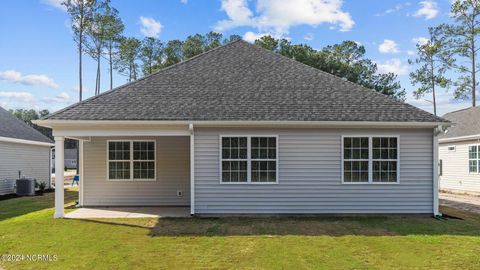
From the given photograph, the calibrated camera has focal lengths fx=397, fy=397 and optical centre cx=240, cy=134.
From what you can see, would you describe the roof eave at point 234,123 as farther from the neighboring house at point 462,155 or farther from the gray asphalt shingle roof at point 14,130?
the neighboring house at point 462,155

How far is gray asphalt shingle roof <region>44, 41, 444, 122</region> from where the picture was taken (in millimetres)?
10875

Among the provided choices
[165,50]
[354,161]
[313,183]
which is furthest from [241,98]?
[165,50]

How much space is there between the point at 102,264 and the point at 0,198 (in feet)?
40.9

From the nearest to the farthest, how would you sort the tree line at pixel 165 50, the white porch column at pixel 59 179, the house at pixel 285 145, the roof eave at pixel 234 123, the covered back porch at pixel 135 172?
1. the roof eave at pixel 234 123
2. the white porch column at pixel 59 179
3. the house at pixel 285 145
4. the covered back porch at pixel 135 172
5. the tree line at pixel 165 50

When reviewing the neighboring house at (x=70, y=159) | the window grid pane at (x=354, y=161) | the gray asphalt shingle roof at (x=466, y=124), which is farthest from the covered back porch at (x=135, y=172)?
the neighboring house at (x=70, y=159)

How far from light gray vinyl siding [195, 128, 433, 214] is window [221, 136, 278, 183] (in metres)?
0.17

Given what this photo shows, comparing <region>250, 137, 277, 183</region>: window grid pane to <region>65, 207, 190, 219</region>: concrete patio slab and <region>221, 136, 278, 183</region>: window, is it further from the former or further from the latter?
<region>65, 207, 190, 219</region>: concrete patio slab

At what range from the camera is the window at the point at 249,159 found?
434 inches

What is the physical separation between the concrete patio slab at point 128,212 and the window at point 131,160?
3.69ft

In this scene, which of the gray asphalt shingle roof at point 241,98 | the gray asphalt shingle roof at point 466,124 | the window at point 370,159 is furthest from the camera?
the gray asphalt shingle roof at point 466,124

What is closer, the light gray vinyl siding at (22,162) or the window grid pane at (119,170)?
the window grid pane at (119,170)

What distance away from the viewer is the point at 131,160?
13133 millimetres

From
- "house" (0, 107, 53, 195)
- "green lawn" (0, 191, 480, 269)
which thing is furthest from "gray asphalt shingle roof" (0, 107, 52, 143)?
"green lawn" (0, 191, 480, 269)

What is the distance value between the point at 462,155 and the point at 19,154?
2115 cm
